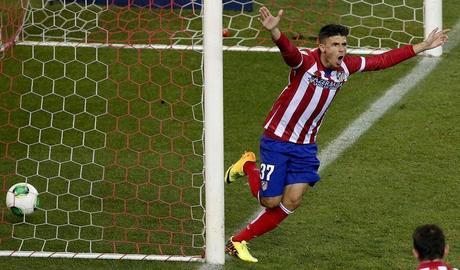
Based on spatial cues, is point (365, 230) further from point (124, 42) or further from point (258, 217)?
point (124, 42)

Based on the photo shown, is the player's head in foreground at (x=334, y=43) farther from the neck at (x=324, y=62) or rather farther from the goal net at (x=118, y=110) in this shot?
the goal net at (x=118, y=110)

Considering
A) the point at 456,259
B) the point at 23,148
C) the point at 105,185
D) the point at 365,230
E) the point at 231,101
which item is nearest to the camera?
the point at 456,259

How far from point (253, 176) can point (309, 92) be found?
0.99 metres

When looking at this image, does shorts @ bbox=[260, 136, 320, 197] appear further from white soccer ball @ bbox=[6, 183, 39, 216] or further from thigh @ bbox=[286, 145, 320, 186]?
white soccer ball @ bbox=[6, 183, 39, 216]

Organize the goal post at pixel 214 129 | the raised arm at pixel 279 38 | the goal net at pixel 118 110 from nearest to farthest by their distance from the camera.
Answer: the raised arm at pixel 279 38, the goal post at pixel 214 129, the goal net at pixel 118 110

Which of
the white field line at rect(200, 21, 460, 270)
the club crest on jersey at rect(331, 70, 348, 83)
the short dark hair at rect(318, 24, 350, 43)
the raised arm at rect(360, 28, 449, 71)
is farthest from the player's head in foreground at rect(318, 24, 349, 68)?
the white field line at rect(200, 21, 460, 270)

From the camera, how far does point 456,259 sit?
878 centimetres

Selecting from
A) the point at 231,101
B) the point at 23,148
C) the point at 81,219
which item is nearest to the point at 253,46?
the point at 231,101

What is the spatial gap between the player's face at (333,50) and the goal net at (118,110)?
66.0 inches

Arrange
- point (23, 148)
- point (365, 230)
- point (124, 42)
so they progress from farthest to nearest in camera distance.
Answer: point (124, 42)
point (23, 148)
point (365, 230)

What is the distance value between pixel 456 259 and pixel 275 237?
138 centimetres

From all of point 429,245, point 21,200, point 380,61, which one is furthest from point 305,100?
point 429,245

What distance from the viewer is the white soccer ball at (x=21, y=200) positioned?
9461 millimetres

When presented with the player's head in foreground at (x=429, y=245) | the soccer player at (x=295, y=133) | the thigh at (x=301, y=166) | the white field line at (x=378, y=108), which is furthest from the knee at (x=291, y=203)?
the player's head in foreground at (x=429, y=245)
